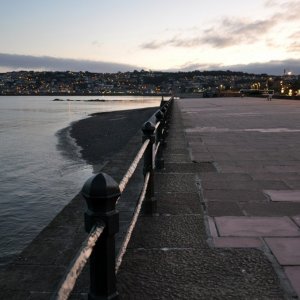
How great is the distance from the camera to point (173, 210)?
17.2ft

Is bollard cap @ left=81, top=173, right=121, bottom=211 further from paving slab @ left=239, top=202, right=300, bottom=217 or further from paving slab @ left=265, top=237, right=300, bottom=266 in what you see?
paving slab @ left=239, top=202, right=300, bottom=217

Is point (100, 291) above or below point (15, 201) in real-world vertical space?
above

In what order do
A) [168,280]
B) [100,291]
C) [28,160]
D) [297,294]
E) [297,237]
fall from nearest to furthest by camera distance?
[100,291] → [297,294] → [168,280] → [297,237] → [28,160]

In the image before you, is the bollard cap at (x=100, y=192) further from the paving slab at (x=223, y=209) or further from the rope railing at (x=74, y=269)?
the paving slab at (x=223, y=209)

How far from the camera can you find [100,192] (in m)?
2.21

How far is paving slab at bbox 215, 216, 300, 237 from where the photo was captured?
4.41 m

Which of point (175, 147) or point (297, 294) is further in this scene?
point (175, 147)

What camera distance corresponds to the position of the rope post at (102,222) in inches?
87.4

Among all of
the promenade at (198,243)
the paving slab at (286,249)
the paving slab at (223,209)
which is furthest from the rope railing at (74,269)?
the paving slab at (223,209)

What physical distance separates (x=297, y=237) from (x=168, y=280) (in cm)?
162

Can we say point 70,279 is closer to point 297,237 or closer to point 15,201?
point 297,237

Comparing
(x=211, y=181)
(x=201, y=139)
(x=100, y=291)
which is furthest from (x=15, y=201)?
(x=100, y=291)

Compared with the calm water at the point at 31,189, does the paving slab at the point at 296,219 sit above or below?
above

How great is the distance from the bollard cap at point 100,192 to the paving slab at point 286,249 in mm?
2044
